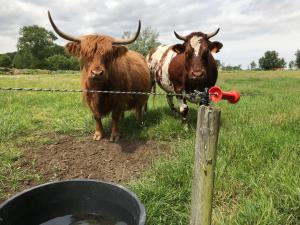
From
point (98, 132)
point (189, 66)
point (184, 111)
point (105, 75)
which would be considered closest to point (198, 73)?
point (189, 66)

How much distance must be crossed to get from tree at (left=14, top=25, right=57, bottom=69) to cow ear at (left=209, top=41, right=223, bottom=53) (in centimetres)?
6791

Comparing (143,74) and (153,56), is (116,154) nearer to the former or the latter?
(143,74)

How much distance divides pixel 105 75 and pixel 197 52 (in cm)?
174

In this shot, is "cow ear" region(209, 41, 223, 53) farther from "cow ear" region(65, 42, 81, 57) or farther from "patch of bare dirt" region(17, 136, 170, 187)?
"cow ear" region(65, 42, 81, 57)

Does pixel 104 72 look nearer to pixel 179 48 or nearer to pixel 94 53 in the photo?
pixel 94 53

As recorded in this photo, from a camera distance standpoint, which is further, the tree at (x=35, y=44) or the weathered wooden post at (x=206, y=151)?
the tree at (x=35, y=44)

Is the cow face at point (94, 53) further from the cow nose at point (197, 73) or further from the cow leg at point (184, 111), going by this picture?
the cow leg at point (184, 111)

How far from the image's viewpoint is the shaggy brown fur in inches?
188

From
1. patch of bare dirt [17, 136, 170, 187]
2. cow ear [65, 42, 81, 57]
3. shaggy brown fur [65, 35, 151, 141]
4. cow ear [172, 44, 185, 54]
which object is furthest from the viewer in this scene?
cow ear [172, 44, 185, 54]

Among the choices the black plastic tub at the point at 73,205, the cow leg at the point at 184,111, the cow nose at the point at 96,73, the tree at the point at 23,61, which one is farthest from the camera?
the tree at the point at 23,61

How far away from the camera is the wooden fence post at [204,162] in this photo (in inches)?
79.7

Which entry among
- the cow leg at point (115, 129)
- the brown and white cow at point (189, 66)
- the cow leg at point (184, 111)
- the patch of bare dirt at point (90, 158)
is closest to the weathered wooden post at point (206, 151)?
the patch of bare dirt at point (90, 158)

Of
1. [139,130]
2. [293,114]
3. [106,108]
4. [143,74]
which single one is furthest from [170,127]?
[293,114]

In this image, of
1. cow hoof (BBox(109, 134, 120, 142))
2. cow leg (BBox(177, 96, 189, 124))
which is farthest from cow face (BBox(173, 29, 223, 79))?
cow hoof (BBox(109, 134, 120, 142))
